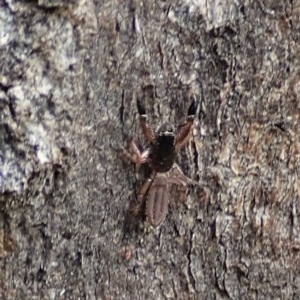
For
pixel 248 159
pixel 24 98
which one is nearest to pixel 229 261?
pixel 248 159

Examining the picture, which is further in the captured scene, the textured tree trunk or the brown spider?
the brown spider

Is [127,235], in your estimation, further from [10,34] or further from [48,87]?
[10,34]

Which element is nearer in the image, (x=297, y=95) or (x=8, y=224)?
(x=8, y=224)

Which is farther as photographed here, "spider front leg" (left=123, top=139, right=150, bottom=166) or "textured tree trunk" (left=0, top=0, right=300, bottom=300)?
"spider front leg" (left=123, top=139, right=150, bottom=166)

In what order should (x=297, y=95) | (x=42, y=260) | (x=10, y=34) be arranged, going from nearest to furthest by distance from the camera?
(x=10, y=34)
(x=42, y=260)
(x=297, y=95)
